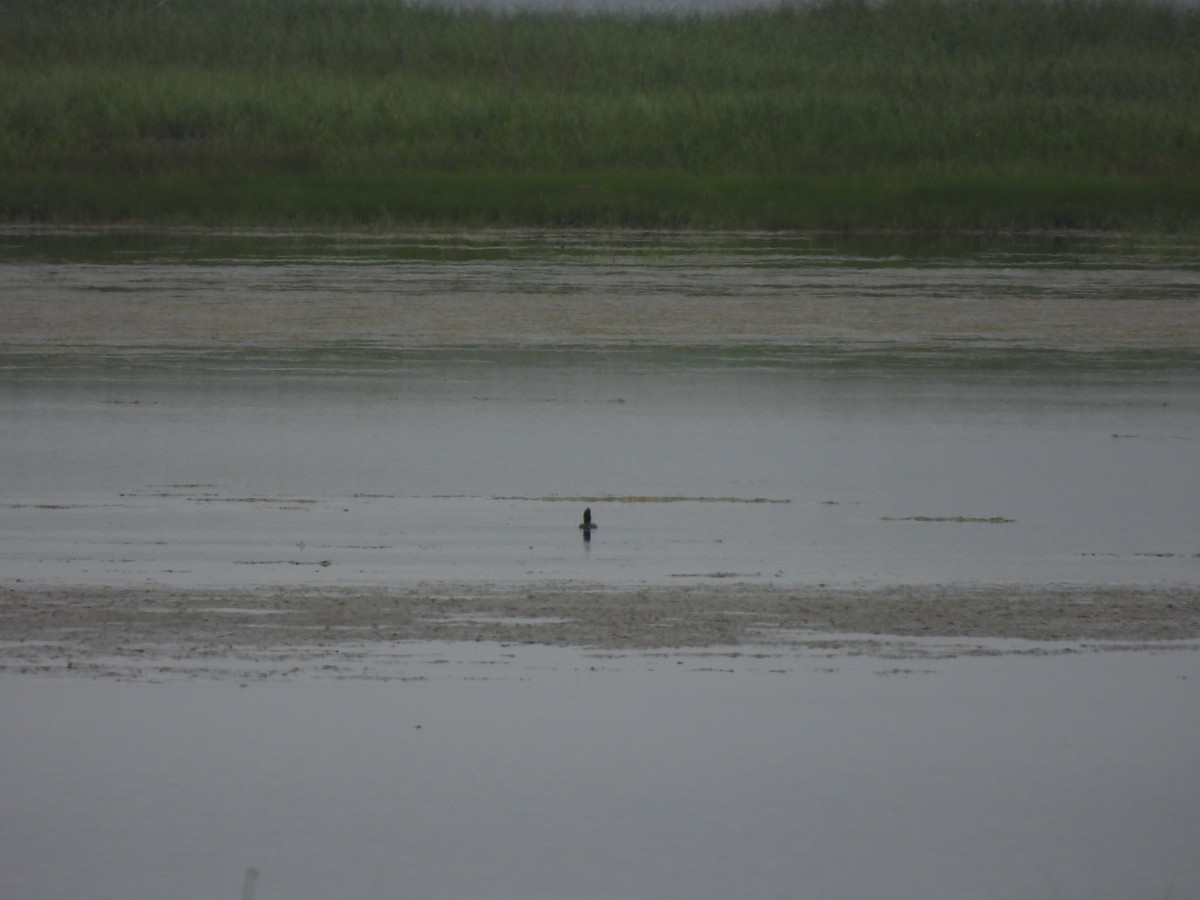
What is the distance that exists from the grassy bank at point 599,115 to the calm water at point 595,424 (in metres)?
9.51

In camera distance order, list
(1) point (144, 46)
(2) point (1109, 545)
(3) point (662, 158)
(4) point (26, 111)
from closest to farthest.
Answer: (2) point (1109, 545) < (3) point (662, 158) < (4) point (26, 111) < (1) point (144, 46)

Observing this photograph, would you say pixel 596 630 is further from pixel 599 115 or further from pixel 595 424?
pixel 599 115

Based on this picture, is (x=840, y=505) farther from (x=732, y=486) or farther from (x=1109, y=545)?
(x=1109, y=545)

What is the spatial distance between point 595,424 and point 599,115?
2876 centimetres

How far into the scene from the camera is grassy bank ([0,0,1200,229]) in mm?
33250

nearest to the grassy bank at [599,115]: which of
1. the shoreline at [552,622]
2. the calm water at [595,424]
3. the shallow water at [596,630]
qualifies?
the calm water at [595,424]

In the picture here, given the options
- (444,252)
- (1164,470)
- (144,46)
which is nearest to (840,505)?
(1164,470)

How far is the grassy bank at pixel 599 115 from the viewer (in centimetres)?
3325

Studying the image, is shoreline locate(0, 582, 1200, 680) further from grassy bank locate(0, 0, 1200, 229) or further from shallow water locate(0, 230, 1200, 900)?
grassy bank locate(0, 0, 1200, 229)

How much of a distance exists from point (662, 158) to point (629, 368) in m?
22.9

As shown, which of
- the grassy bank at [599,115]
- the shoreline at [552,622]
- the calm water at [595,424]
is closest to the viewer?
the shoreline at [552,622]

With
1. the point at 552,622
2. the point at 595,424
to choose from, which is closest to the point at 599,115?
the point at 595,424

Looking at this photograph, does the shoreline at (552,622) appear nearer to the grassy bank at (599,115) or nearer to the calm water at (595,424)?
the calm water at (595,424)

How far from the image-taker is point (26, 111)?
40.3m
